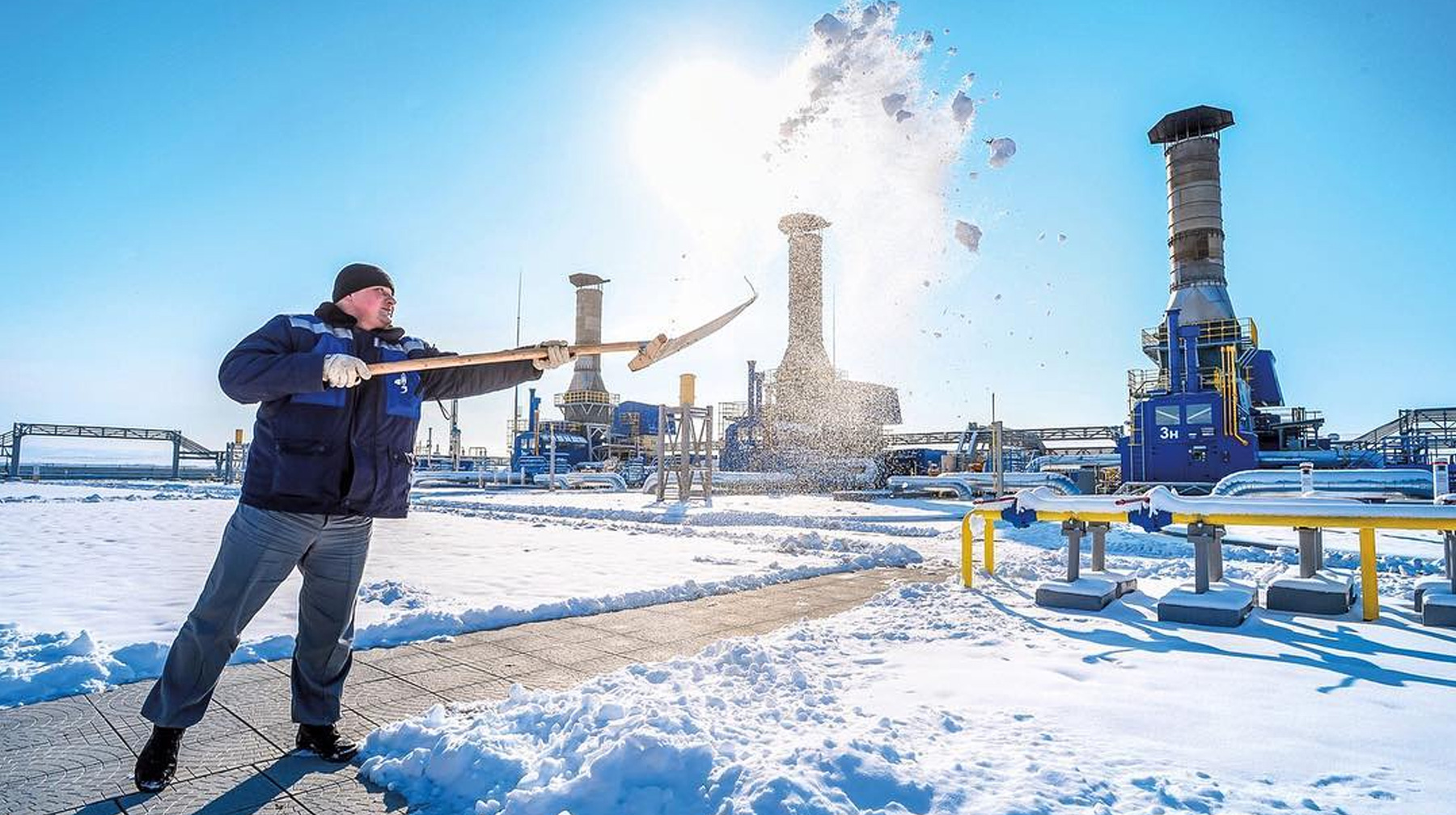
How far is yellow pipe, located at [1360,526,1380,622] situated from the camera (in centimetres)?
521

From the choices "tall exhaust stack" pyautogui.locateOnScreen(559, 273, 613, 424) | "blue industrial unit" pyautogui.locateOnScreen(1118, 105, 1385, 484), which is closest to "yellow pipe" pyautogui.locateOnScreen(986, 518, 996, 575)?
"blue industrial unit" pyautogui.locateOnScreen(1118, 105, 1385, 484)

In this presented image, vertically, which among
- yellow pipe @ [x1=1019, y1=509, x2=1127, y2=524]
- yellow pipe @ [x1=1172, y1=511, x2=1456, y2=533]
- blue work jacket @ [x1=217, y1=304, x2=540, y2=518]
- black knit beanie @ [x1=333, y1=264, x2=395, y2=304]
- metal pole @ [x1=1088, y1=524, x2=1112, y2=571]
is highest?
black knit beanie @ [x1=333, y1=264, x2=395, y2=304]

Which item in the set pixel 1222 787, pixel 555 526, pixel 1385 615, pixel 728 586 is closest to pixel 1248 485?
pixel 1385 615

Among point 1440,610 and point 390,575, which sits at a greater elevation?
point 1440,610

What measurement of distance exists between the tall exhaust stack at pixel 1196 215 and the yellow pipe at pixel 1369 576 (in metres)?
25.5

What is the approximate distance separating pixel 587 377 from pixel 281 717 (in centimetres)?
4967

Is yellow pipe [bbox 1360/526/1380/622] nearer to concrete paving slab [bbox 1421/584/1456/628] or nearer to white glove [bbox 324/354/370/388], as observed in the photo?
concrete paving slab [bbox 1421/584/1456/628]

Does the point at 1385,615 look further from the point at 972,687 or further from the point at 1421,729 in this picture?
the point at 972,687

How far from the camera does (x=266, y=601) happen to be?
9.18 feet

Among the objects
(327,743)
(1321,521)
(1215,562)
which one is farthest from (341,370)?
(1215,562)

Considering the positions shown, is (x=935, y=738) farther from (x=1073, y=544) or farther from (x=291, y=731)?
(x=1073, y=544)

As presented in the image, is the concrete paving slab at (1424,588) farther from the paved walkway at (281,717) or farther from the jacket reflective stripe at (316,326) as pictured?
the jacket reflective stripe at (316,326)

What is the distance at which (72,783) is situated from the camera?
2490mm

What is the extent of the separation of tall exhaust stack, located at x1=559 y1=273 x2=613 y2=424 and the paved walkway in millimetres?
44765
